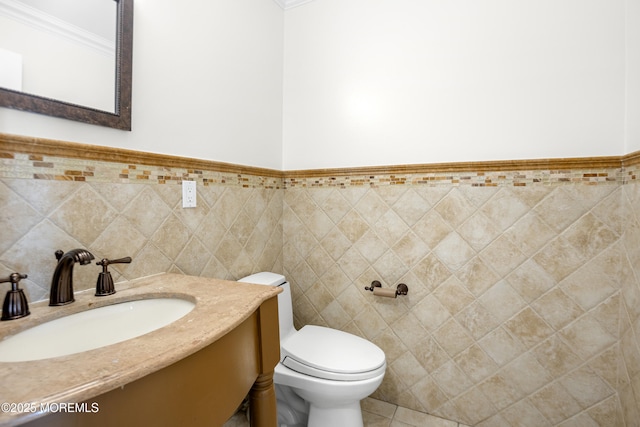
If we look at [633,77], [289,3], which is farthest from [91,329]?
[633,77]

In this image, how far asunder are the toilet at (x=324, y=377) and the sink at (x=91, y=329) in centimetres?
64

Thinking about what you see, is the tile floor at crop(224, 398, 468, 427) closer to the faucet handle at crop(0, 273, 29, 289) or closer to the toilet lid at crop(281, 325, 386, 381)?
the toilet lid at crop(281, 325, 386, 381)

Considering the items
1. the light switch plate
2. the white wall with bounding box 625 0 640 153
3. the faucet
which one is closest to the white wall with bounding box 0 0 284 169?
the light switch plate

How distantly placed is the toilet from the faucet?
31.5 inches

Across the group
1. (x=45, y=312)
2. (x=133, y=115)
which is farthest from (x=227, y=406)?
(x=133, y=115)

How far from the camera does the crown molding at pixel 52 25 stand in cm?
85

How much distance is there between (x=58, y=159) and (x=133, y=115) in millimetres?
311

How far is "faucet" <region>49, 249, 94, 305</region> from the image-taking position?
0.82 metres

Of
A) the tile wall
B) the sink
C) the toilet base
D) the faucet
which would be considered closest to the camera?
the sink

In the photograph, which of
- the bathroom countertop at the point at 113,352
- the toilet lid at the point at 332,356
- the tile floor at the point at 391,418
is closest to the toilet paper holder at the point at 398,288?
the toilet lid at the point at 332,356

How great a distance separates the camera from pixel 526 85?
4.76 feet

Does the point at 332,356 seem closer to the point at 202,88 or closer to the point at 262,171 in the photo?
the point at 262,171

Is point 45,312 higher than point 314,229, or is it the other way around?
point 314,229

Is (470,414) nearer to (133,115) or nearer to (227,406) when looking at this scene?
(227,406)
